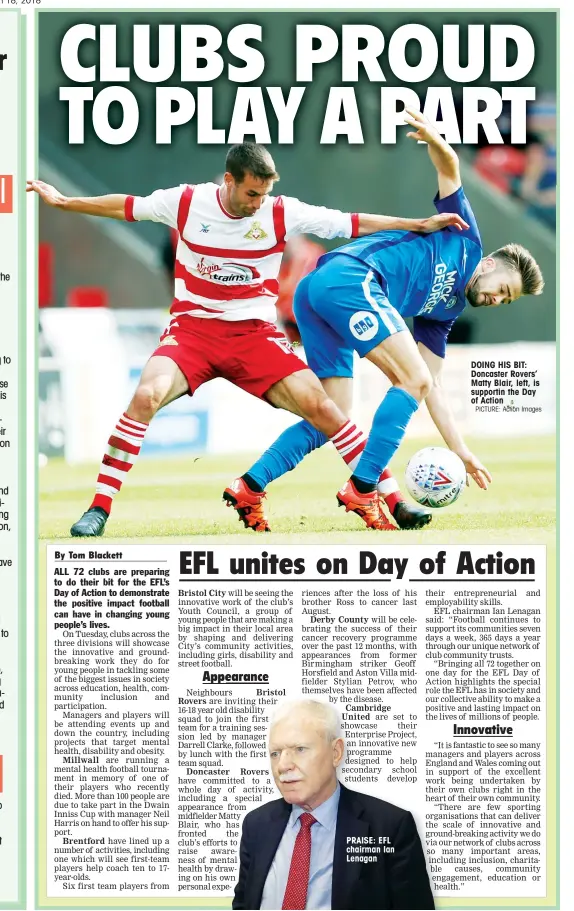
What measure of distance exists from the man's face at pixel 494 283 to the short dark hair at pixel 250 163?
1.13m

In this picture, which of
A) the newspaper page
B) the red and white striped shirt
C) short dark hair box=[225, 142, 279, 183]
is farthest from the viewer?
the red and white striped shirt

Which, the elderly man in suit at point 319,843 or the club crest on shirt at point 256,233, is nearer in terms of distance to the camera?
the elderly man in suit at point 319,843

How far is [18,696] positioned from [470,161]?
3.49 meters

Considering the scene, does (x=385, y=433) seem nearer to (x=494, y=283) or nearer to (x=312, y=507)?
(x=312, y=507)

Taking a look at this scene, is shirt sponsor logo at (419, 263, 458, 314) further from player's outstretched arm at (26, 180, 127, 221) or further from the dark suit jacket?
the dark suit jacket

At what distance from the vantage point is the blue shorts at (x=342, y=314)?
5629mm

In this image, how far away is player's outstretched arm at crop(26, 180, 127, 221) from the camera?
545 centimetres

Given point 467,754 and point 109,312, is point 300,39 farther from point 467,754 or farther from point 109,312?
point 467,754

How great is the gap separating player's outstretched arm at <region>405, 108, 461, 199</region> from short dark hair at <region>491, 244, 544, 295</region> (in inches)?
16.2

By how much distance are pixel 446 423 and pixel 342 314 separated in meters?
0.76

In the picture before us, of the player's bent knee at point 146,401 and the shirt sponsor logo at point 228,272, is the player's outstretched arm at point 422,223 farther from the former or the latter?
the player's bent knee at point 146,401

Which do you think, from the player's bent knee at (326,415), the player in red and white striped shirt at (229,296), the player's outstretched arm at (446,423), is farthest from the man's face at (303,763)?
the player's outstretched arm at (446,423)

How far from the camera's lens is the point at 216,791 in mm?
5242

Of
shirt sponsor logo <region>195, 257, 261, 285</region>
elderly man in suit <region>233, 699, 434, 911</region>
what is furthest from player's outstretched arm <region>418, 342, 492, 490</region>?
elderly man in suit <region>233, 699, 434, 911</region>
